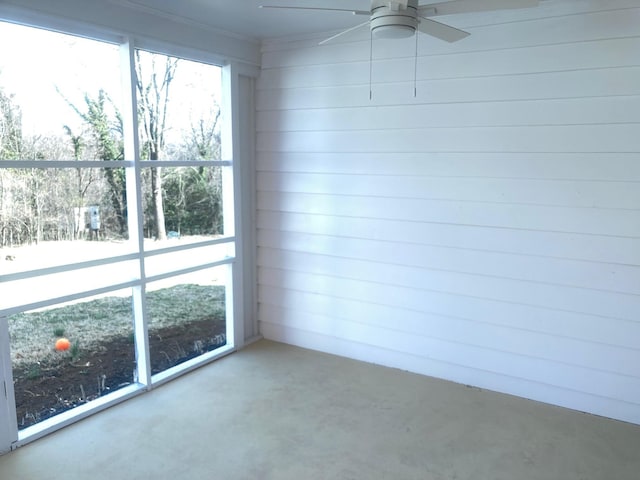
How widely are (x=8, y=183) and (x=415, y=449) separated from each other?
2754 mm

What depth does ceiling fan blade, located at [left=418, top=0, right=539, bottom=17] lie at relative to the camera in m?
2.17

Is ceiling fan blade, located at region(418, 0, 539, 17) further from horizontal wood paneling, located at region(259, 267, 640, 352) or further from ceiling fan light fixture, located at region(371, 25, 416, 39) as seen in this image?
horizontal wood paneling, located at region(259, 267, 640, 352)

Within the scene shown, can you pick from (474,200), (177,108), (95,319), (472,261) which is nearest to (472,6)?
(474,200)

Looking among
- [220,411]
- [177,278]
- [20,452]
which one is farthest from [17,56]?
[220,411]

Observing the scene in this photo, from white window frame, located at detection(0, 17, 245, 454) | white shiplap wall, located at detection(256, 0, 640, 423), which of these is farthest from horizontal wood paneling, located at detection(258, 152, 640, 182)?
white window frame, located at detection(0, 17, 245, 454)

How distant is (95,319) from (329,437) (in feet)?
5.67

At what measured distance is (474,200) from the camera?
348cm

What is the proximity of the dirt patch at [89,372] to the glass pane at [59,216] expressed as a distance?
66 centimetres

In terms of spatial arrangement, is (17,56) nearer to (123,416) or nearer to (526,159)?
(123,416)

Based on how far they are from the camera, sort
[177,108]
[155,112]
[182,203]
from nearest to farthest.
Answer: [155,112] → [177,108] → [182,203]

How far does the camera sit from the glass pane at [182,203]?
361cm

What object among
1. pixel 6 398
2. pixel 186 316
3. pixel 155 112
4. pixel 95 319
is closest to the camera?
pixel 6 398

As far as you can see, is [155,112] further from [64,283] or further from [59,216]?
[64,283]

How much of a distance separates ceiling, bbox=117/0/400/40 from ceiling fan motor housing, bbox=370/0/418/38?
93 centimetres
